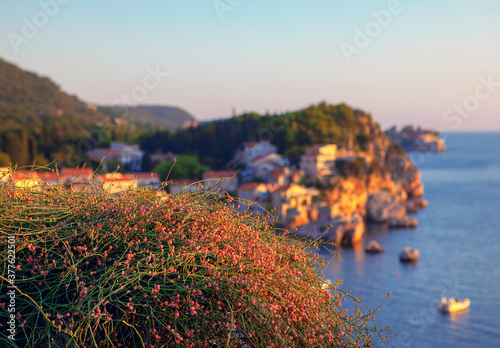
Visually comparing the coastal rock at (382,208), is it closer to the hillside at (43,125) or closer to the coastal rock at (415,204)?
the coastal rock at (415,204)

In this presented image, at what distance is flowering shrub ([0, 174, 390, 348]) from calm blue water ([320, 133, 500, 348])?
32.5 feet

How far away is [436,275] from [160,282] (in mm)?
31279

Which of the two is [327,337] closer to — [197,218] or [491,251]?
[197,218]

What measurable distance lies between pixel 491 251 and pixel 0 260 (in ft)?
134

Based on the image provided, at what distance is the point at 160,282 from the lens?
2.03 m

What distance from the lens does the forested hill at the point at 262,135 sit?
62312 mm

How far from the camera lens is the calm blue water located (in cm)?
2153

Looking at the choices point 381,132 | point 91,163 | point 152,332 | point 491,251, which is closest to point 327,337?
point 152,332

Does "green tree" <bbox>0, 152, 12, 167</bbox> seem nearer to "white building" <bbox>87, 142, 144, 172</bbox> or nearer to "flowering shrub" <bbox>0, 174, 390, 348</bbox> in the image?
"white building" <bbox>87, 142, 144, 172</bbox>

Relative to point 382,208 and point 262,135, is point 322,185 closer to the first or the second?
point 382,208

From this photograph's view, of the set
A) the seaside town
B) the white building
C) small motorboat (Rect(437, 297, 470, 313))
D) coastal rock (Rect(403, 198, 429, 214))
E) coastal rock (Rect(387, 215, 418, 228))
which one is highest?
the white building

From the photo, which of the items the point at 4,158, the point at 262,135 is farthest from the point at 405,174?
the point at 4,158

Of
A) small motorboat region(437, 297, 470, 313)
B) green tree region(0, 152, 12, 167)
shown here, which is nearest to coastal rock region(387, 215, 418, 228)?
small motorboat region(437, 297, 470, 313)

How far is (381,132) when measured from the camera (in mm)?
73625
